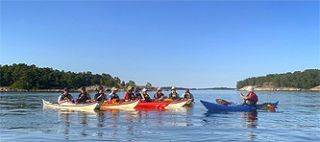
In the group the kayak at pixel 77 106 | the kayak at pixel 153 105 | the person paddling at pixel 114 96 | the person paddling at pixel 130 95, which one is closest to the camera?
the kayak at pixel 77 106

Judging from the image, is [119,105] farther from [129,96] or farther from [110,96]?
[110,96]

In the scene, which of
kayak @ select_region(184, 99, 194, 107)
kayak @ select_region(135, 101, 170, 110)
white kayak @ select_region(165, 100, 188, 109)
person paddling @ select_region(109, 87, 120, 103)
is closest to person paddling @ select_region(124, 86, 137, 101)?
person paddling @ select_region(109, 87, 120, 103)

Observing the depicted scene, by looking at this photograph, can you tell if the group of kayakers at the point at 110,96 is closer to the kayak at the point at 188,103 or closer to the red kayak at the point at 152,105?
the red kayak at the point at 152,105

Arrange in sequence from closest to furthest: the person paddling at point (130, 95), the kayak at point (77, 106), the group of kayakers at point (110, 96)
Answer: the kayak at point (77, 106) < the group of kayakers at point (110, 96) < the person paddling at point (130, 95)

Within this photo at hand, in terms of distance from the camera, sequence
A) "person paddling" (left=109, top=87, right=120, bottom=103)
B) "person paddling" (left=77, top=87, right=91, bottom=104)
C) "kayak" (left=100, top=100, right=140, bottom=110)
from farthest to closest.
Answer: "person paddling" (left=109, top=87, right=120, bottom=103), "person paddling" (left=77, top=87, right=91, bottom=104), "kayak" (left=100, top=100, right=140, bottom=110)

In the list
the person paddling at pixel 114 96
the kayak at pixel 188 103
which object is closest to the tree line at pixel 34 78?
the kayak at pixel 188 103

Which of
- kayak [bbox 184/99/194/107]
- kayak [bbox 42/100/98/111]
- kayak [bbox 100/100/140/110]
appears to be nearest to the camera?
kayak [bbox 42/100/98/111]

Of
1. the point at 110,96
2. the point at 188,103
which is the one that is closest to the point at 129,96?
the point at 110,96

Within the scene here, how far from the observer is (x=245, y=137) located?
1706cm

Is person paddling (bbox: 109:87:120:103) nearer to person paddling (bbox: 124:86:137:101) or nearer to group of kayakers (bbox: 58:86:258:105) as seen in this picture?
group of kayakers (bbox: 58:86:258:105)

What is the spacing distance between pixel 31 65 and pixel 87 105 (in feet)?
504

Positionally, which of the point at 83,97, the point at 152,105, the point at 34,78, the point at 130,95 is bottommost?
the point at 152,105

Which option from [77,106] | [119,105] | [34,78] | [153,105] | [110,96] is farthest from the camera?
[34,78]

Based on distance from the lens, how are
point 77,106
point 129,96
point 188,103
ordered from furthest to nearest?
point 188,103
point 129,96
point 77,106
